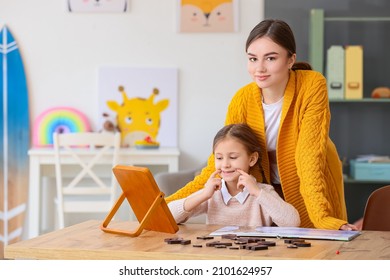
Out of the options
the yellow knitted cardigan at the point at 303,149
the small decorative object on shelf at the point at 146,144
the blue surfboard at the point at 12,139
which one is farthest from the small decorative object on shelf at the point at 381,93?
the yellow knitted cardigan at the point at 303,149

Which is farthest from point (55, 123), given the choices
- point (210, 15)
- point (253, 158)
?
point (253, 158)

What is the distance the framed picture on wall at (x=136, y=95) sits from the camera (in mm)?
4965

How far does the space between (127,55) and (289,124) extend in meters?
2.79

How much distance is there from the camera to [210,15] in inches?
195

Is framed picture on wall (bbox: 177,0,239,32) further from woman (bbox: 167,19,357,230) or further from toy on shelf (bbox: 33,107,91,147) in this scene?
woman (bbox: 167,19,357,230)

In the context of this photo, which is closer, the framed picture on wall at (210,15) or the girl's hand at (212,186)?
the girl's hand at (212,186)

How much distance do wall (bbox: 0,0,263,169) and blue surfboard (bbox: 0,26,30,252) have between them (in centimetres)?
7

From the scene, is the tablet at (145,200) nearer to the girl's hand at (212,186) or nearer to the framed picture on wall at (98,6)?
the girl's hand at (212,186)

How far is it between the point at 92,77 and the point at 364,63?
170 cm

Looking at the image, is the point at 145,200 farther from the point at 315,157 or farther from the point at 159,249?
the point at 315,157

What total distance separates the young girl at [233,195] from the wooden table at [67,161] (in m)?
2.24

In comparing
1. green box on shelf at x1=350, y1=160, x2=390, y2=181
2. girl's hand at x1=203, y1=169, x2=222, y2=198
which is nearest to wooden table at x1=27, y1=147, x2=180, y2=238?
green box on shelf at x1=350, y1=160, x2=390, y2=181

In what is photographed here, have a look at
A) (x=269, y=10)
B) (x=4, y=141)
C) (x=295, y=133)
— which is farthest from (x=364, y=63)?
(x=295, y=133)
